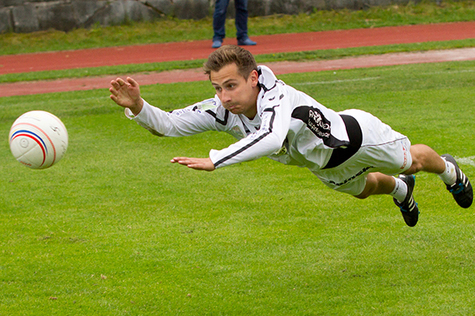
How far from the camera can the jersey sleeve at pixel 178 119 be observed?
4387 millimetres

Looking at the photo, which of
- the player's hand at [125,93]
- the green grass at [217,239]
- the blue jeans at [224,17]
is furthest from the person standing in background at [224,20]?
the player's hand at [125,93]

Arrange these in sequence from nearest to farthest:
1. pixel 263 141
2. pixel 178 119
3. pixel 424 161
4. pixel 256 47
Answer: pixel 263 141 → pixel 178 119 → pixel 424 161 → pixel 256 47

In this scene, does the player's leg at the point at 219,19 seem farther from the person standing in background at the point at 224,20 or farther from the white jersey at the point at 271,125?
the white jersey at the point at 271,125

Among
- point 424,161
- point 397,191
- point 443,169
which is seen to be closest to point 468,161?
point 443,169

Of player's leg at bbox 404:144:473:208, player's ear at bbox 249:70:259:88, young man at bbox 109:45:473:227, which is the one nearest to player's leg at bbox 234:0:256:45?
player's leg at bbox 404:144:473:208

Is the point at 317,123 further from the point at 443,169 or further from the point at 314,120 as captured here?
the point at 443,169

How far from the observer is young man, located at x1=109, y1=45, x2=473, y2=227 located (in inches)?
144

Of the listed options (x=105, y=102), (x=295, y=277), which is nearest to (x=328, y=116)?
(x=295, y=277)

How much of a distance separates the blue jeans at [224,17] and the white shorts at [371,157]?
12.2m

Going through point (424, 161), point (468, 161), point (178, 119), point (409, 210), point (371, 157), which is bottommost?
point (468, 161)

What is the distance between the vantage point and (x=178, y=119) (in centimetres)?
447

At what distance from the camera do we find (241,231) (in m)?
5.22

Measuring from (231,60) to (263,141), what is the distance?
0.67 metres

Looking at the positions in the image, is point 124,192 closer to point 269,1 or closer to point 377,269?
point 377,269
